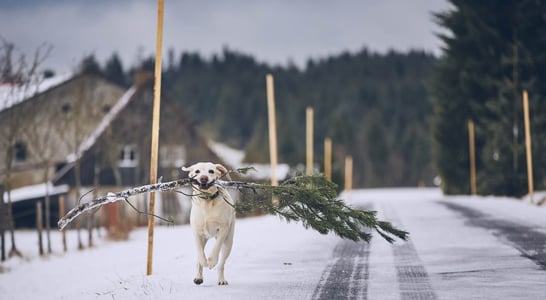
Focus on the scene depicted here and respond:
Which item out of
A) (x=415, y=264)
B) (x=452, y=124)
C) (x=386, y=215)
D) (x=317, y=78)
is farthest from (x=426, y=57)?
(x=415, y=264)

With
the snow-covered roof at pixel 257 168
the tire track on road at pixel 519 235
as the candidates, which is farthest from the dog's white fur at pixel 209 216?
the snow-covered roof at pixel 257 168

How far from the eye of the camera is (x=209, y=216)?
9.63 meters

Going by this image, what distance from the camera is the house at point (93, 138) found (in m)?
26.9

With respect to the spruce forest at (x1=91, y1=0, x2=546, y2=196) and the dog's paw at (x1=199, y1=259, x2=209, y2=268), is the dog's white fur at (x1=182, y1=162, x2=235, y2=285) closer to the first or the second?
the dog's paw at (x1=199, y1=259, x2=209, y2=268)

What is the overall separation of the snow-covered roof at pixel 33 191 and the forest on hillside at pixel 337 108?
35.0 meters

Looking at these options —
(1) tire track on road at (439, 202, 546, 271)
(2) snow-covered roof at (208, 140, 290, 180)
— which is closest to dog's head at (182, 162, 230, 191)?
(1) tire track on road at (439, 202, 546, 271)

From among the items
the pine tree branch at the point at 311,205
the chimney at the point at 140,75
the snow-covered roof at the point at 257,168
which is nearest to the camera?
the pine tree branch at the point at 311,205

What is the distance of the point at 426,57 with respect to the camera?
193 metres

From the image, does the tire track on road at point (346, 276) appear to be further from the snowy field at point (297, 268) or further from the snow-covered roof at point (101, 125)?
the snow-covered roof at point (101, 125)

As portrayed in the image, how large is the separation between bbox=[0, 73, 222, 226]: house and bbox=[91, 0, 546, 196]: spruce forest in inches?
116

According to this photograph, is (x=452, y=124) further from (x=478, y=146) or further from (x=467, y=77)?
(x=467, y=77)

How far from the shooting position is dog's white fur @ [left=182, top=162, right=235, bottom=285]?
31.3ft

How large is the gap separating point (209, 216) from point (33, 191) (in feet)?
110

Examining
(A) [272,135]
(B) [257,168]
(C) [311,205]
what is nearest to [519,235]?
(C) [311,205]
